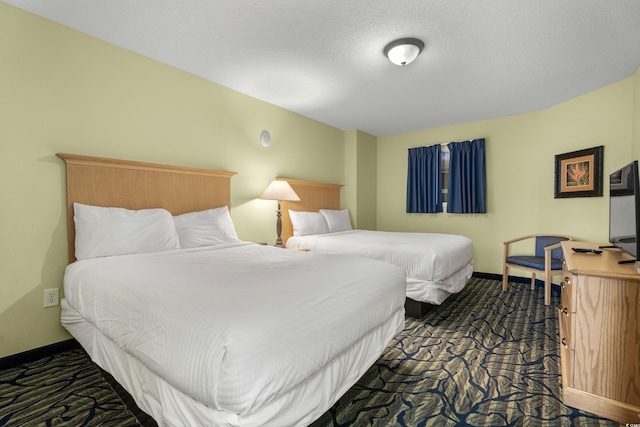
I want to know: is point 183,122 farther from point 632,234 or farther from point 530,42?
point 632,234

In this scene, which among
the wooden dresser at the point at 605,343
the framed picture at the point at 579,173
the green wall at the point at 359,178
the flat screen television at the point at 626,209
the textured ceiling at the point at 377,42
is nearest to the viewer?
the wooden dresser at the point at 605,343

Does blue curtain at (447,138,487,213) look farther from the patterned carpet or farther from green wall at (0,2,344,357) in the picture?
green wall at (0,2,344,357)

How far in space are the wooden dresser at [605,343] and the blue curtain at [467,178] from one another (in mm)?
2964

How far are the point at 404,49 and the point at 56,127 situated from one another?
2.75 m

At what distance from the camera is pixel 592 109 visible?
3.42 meters

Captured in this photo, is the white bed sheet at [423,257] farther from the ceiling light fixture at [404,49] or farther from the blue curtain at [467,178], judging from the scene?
the ceiling light fixture at [404,49]

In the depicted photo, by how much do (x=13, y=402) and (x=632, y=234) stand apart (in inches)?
148

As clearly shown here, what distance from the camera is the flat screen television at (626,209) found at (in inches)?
64.9

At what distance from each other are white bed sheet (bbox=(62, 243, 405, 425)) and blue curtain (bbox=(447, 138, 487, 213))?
10.5 ft

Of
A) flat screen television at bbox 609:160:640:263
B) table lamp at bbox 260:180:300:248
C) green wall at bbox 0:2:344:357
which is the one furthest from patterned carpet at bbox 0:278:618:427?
table lamp at bbox 260:180:300:248

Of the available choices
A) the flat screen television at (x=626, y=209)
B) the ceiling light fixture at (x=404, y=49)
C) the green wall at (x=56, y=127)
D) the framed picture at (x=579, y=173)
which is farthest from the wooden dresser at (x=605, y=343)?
the green wall at (x=56, y=127)

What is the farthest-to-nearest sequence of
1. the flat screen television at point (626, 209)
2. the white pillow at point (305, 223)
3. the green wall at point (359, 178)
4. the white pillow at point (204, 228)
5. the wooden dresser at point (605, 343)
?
1. the green wall at point (359, 178)
2. the white pillow at point (305, 223)
3. the white pillow at point (204, 228)
4. the flat screen television at point (626, 209)
5. the wooden dresser at point (605, 343)

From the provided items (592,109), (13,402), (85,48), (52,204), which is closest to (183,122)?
(85,48)

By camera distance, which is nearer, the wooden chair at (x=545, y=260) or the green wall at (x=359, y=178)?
the wooden chair at (x=545, y=260)
